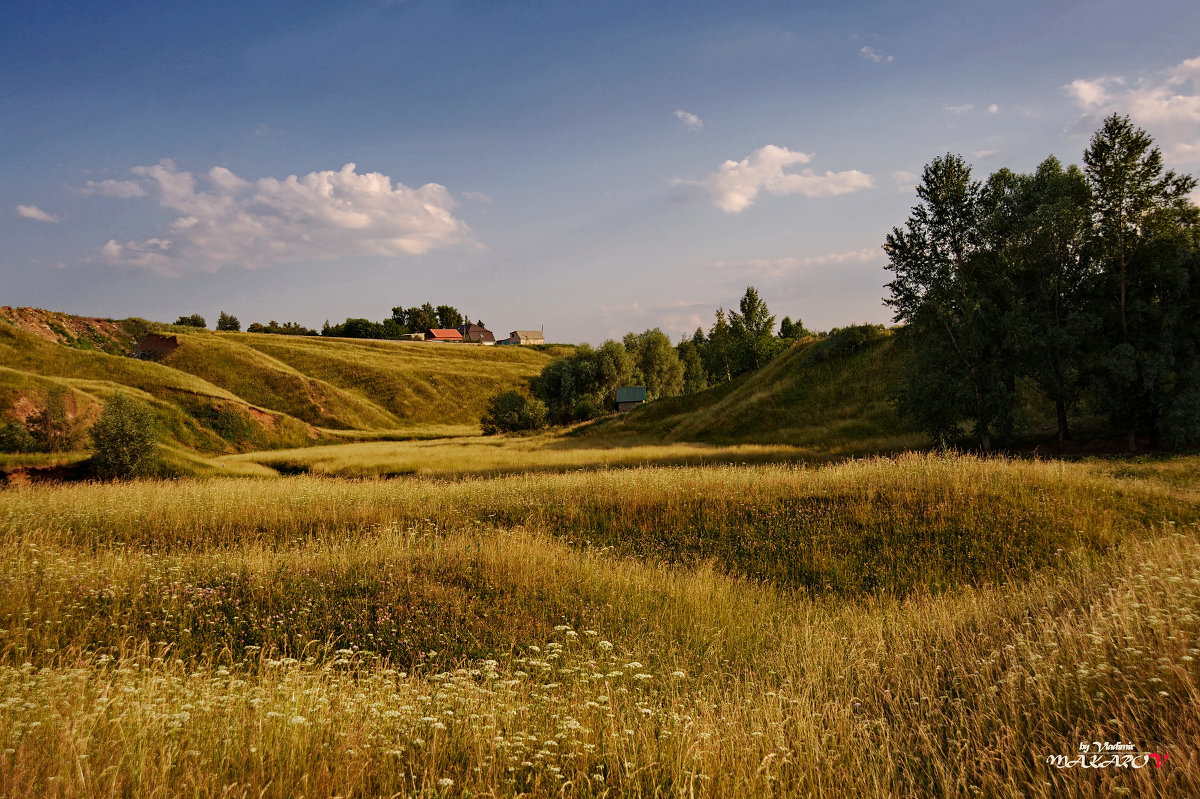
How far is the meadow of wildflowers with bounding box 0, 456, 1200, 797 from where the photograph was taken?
402 cm

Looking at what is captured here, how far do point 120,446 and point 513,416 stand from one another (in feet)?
133

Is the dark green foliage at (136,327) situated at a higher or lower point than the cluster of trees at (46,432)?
higher

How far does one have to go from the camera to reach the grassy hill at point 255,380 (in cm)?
4400

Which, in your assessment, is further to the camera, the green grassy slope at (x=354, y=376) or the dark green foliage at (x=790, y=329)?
the dark green foliage at (x=790, y=329)

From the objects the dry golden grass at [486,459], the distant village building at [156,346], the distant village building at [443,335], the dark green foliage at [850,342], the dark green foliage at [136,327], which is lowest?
the dry golden grass at [486,459]

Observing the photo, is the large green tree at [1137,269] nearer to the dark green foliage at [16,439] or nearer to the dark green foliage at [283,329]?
the dark green foliage at [16,439]

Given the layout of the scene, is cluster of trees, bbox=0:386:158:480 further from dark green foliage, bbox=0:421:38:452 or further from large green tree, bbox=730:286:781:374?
large green tree, bbox=730:286:781:374

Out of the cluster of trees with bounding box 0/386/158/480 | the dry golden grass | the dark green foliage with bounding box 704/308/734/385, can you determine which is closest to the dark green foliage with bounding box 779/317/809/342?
the dark green foliage with bounding box 704/308/734/385

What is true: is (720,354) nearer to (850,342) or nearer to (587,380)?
(587,380)

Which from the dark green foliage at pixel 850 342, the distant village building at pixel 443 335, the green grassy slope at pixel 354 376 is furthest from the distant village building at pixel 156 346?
the distant village building at pixel 443 335

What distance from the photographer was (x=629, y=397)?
77.9 m

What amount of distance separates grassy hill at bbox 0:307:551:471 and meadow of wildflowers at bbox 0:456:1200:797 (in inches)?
1147

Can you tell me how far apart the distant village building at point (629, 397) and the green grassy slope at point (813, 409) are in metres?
21.4

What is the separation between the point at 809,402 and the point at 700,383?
68705 millimetres
